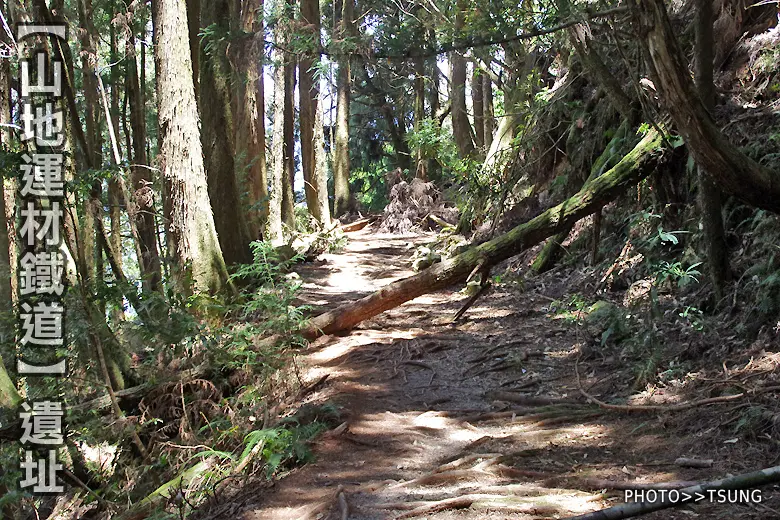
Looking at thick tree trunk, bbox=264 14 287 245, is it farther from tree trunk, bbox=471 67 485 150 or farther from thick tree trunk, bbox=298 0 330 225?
tree trunk, bbox=471 67 485 150

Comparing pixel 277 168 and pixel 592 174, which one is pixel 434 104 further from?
pixel 592 174

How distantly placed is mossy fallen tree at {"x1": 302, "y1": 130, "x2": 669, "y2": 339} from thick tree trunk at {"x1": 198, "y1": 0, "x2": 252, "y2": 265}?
2966 mm

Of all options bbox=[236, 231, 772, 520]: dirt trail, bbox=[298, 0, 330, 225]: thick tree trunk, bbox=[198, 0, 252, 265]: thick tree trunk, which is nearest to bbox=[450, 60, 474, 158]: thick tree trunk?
bbox=[298, 0, 330, 225]: thick tree trunk

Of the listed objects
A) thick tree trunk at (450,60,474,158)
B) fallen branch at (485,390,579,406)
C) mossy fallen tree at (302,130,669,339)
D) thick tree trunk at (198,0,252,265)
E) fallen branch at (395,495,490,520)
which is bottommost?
fallen branch at (485,390,579,406)

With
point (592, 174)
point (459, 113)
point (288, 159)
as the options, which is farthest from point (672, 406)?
point (459, 113)

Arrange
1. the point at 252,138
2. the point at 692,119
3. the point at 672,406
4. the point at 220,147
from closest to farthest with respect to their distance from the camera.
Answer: the point at 672,406 < the point at 692,119 < the point at 220,147 < the point at 252,138

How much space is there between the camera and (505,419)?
5730 millimetres

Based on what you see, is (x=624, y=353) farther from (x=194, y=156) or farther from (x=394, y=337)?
(x=194, y=156)

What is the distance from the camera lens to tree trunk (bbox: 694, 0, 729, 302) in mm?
6523

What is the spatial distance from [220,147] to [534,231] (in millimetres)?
5653

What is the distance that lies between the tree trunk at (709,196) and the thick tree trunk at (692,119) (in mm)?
923

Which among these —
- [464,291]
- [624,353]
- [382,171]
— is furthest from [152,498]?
[382,171]

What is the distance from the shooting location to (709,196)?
662 cm

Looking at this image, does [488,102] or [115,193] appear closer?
[115,193]
